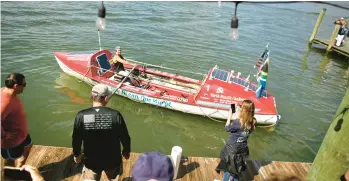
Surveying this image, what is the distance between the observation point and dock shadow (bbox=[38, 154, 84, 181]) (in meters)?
5.84

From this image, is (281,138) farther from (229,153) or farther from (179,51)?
(179,51)

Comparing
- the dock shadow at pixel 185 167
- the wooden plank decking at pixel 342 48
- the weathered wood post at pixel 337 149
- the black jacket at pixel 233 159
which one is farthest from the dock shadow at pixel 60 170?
the wooden plank decking at pixel 342 48

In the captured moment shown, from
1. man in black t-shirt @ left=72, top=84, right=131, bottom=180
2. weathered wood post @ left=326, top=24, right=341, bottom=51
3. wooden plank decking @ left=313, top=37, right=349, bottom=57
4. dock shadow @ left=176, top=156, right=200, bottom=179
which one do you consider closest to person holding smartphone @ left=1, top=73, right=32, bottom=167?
man in black t-shirt @ left=72, top=84, right=131, bottom=180

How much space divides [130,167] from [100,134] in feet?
8.39

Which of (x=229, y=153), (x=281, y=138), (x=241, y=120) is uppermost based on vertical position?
(x=241, y=120)

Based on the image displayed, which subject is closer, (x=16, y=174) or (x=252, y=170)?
(x=16, y=174)

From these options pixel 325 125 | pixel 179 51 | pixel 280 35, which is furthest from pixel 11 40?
pixel 280 35

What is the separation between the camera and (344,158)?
3.98 m

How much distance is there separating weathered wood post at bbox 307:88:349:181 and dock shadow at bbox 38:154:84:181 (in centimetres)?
481

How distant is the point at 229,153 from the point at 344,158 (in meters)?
1.95

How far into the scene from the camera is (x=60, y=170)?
6.00 metres

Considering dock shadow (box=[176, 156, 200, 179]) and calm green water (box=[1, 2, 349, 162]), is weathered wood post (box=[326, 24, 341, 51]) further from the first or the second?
dock shadow (box=[176, 156, 200, 179])

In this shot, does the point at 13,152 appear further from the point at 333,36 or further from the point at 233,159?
the point at 333,36

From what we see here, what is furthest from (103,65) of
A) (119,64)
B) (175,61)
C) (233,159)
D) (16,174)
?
(16,174)
